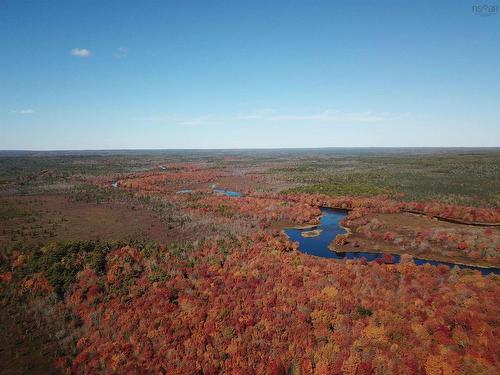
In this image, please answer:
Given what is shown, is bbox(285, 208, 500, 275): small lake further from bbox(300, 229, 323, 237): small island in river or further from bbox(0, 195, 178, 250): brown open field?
bbox(0, 195, 178, 250): brown open field

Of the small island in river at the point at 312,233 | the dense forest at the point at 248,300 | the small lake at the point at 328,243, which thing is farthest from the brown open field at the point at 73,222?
the small island in river at the point at 312,233

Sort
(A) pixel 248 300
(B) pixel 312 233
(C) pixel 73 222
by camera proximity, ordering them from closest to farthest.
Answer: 1. (A) pixel 248 300
2. (B) pixel 312 233
3. (C) pixel 73 222

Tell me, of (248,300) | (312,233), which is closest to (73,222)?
(248,300)

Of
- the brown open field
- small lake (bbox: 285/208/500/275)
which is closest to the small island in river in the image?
small lake (bbox: 285/208/500/275)

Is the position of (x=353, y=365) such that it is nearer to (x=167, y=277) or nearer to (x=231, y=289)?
(x=231, y=289)

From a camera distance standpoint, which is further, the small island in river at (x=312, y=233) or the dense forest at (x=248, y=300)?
the small island in river at (x=312, y=233)

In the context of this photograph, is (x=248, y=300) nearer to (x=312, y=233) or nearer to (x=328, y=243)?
(x=328, y=243)

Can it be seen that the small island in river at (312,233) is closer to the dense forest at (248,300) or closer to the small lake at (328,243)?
the small lake at (328,243)

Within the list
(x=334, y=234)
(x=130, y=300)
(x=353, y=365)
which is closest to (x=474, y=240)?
(x=334, y=234)
